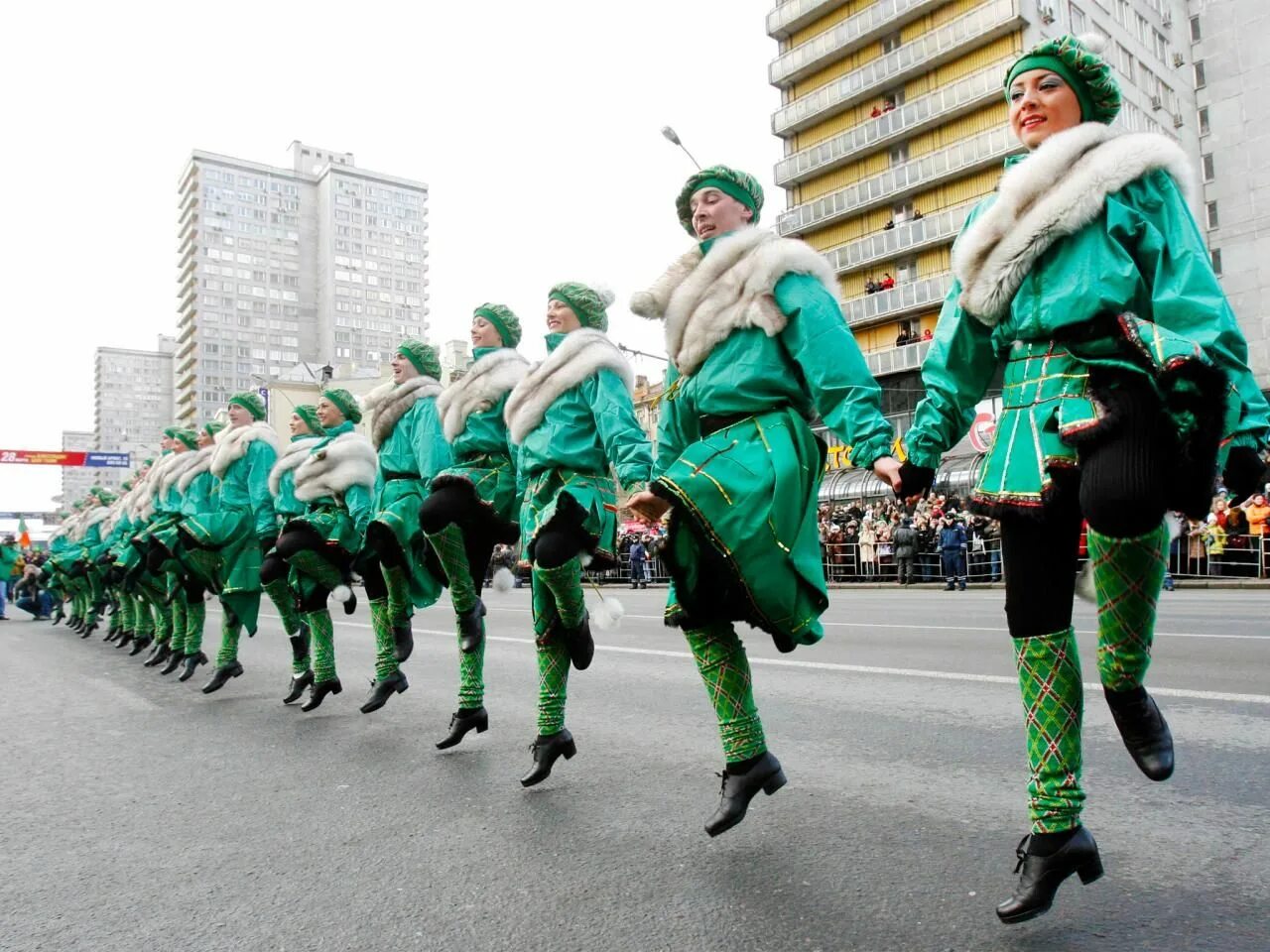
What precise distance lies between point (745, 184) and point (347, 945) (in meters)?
2.72

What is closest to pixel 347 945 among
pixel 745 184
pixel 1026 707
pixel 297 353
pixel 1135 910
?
pixel 1026 707

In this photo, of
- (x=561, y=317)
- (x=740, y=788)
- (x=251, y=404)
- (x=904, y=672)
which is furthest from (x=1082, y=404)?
(x=251, y=404)

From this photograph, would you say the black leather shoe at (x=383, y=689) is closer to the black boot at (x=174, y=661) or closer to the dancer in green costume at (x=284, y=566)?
the dancer in green costume at (x=284, y=566)

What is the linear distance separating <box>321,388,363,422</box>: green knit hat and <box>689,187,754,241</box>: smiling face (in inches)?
159

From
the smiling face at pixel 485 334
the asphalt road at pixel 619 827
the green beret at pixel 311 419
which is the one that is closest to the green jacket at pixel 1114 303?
the asphalt road at pixel 619 827

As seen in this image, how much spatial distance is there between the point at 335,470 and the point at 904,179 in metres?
40.0

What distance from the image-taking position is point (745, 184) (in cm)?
382

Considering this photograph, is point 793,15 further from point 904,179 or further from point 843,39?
point 904,179

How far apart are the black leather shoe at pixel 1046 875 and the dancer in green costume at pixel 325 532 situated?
16.2 ft

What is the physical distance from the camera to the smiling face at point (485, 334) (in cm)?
587

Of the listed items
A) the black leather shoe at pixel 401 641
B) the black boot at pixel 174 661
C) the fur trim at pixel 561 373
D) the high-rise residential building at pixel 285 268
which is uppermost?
the high-rise residential building at pixel 285 268

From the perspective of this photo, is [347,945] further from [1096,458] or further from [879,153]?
[879,153]

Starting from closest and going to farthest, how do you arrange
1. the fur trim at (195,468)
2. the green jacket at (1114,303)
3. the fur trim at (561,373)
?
the green jacket at (1114,303)
the fur trim at (561,373)
the fur trim at (195,468)

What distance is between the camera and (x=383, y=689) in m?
5.99
